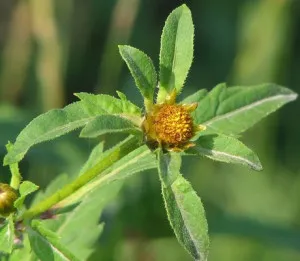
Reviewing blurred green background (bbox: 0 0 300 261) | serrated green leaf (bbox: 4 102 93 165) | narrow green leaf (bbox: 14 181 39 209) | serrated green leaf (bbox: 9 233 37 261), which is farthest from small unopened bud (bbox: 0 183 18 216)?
blurred green background (bbox: 0 0 300 261)

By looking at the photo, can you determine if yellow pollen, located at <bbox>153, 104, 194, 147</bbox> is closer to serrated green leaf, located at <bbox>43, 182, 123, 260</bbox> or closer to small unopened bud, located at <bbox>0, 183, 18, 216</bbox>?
small unopened bud, located at <bbox>0, 183, 18, 216</bbox>

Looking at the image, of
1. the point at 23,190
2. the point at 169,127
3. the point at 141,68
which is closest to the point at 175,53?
the point at 141,68

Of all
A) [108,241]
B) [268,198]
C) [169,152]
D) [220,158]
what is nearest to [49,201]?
[169,152]

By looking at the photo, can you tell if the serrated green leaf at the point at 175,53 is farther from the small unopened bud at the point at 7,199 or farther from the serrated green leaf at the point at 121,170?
the small unopened bud at the point at 7,199

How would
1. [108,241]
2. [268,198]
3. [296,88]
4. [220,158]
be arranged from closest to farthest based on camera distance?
[220,158], [108,241], [268,198], [296,88]

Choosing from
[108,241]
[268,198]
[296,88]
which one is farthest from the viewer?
[296,88]

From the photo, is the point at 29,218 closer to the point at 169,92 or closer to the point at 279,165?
the point at 169,92
